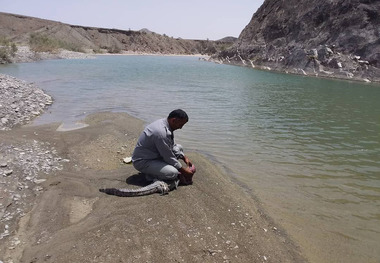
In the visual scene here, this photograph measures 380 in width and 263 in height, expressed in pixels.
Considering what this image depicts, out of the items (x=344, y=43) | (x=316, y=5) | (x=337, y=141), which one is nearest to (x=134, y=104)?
A: (x=337, y=141)

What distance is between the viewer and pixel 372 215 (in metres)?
7.30

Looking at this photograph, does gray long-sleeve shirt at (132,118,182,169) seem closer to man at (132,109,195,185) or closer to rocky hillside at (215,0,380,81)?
man at (132,109,195,185)

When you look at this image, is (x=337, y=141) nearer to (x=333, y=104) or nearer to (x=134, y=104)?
(x=333, y=104)

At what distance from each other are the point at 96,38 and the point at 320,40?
108 metres

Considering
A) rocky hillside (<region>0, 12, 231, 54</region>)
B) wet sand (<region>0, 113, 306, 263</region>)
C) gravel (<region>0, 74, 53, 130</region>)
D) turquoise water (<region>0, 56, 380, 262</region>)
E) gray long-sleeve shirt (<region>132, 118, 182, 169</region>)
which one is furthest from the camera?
rocky hillside (<region>0, 12, 231, 54</region>)

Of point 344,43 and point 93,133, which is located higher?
point 344,43

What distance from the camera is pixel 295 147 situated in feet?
39.9

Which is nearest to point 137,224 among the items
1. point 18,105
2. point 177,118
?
point 177,118

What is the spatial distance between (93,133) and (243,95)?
16.4 meters

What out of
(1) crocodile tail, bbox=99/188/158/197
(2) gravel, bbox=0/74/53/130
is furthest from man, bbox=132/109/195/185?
(2) gravel, bbox=0/74/53/130

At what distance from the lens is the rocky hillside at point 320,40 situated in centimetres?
4583

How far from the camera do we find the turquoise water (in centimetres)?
678

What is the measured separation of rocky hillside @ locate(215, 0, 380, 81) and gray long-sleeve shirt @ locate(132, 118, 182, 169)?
4329 centimetres

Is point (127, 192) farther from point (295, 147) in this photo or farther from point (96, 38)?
point (96, 38)
